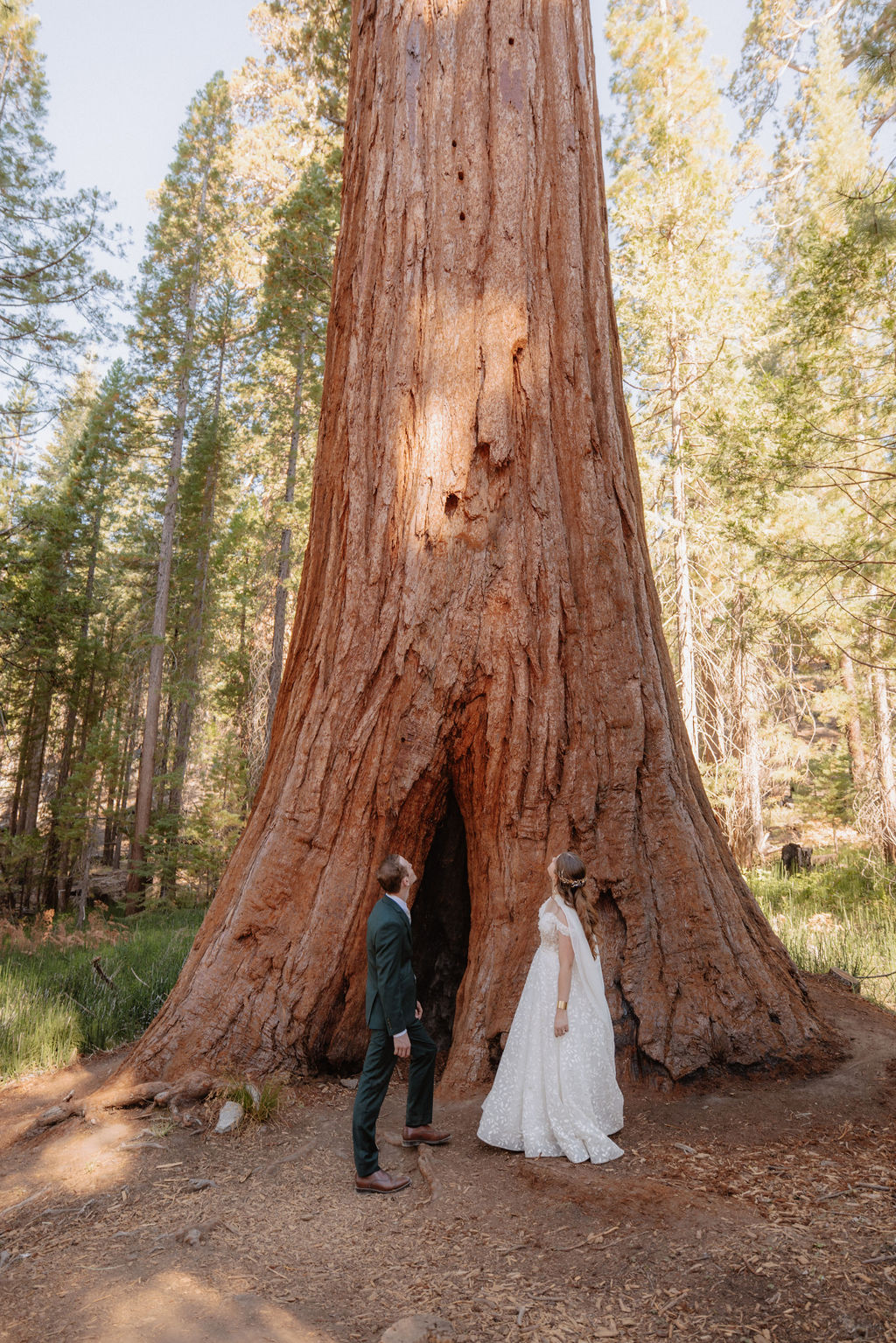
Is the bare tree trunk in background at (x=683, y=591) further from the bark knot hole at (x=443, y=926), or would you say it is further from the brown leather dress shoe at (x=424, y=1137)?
the brown leather dress shoe at (x=424, y=1137)

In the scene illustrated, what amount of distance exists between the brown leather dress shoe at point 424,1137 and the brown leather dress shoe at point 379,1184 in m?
0.35

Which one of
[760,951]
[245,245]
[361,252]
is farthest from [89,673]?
[760,951]

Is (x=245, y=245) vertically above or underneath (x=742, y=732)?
above

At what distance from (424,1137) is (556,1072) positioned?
0.79 meters

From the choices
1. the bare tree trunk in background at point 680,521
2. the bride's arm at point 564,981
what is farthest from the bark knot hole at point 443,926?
the bare tree trunk in background at point 680,521

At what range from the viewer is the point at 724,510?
42.1 ft

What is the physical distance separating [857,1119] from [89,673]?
66.6ft

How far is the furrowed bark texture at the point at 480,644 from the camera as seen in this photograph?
4.98m

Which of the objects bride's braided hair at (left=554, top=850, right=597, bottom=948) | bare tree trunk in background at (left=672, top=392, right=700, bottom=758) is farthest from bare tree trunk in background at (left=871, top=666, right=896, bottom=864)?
bride's braided hair at (left=554, top=850, right=597, bottom=948)

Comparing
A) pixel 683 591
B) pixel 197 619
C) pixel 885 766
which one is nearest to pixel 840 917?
pixel 885 766

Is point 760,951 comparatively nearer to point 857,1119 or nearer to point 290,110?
point 857,1119

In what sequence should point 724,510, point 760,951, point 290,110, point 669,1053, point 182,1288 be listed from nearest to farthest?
point 182,1288, point 669,1053, point 760,951, point 724,510, point 290,110

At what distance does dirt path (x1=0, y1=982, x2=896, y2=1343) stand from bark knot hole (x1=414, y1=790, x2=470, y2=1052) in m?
1.13

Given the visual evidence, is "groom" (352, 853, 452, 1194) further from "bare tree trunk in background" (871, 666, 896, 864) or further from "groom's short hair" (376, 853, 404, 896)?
"bare tree trunk in background" (871, 666, 896, 864)
